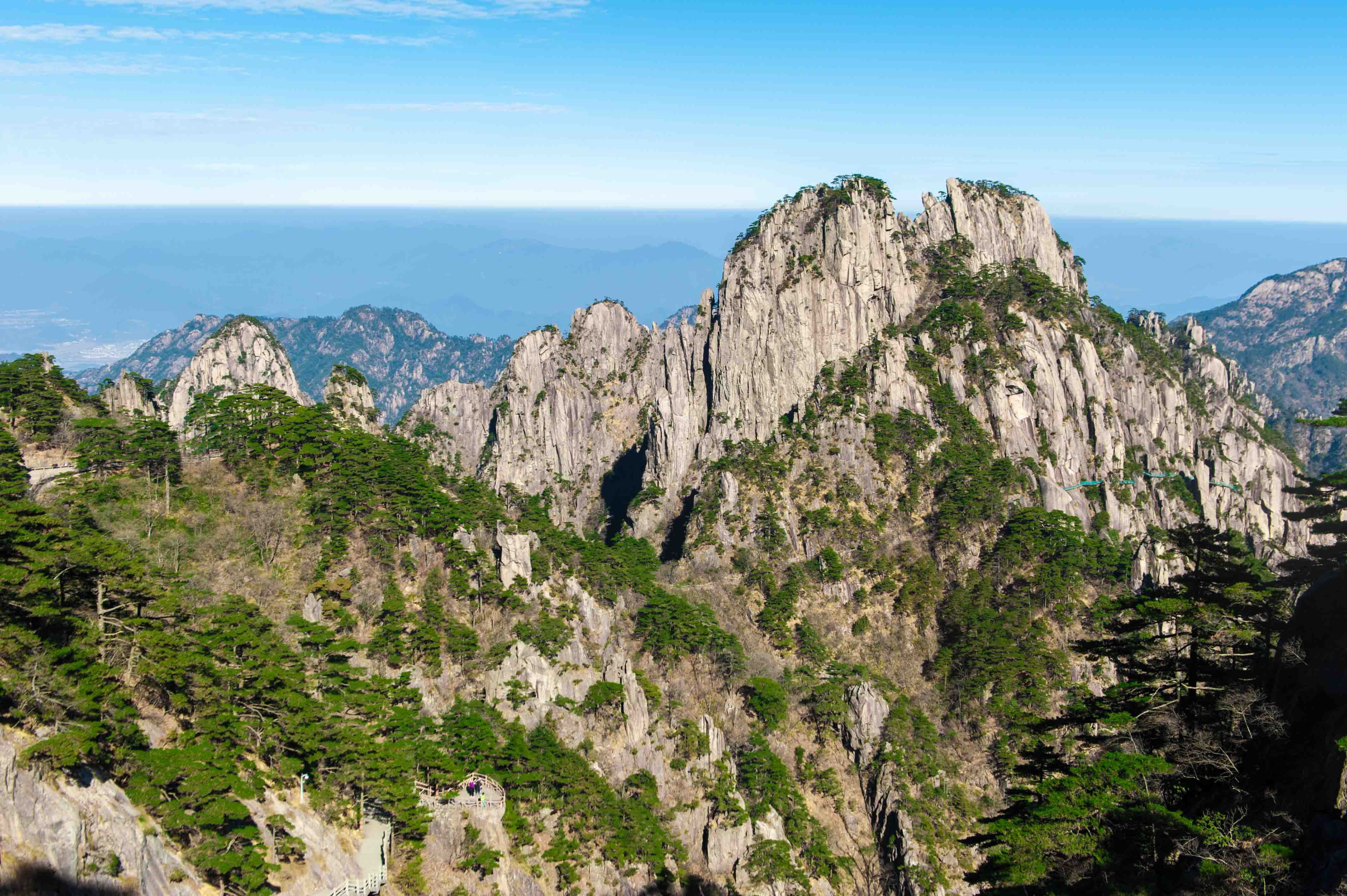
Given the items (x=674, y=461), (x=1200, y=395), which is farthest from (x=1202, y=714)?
(x=1200, y=395)

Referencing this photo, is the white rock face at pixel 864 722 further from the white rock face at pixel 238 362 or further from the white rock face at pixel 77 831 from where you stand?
the white rock face at pixel 238 362

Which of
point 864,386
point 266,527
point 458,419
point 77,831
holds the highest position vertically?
point 864,386

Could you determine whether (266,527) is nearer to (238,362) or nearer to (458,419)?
(458,419)

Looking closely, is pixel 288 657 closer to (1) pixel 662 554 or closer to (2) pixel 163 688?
(2) pixel 163 688

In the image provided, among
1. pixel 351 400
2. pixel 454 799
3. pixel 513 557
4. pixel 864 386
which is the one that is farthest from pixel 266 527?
pixel 864 386

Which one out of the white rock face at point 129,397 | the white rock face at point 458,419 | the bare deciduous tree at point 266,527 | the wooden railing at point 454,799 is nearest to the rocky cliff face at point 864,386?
the white rock face at point 458,419
